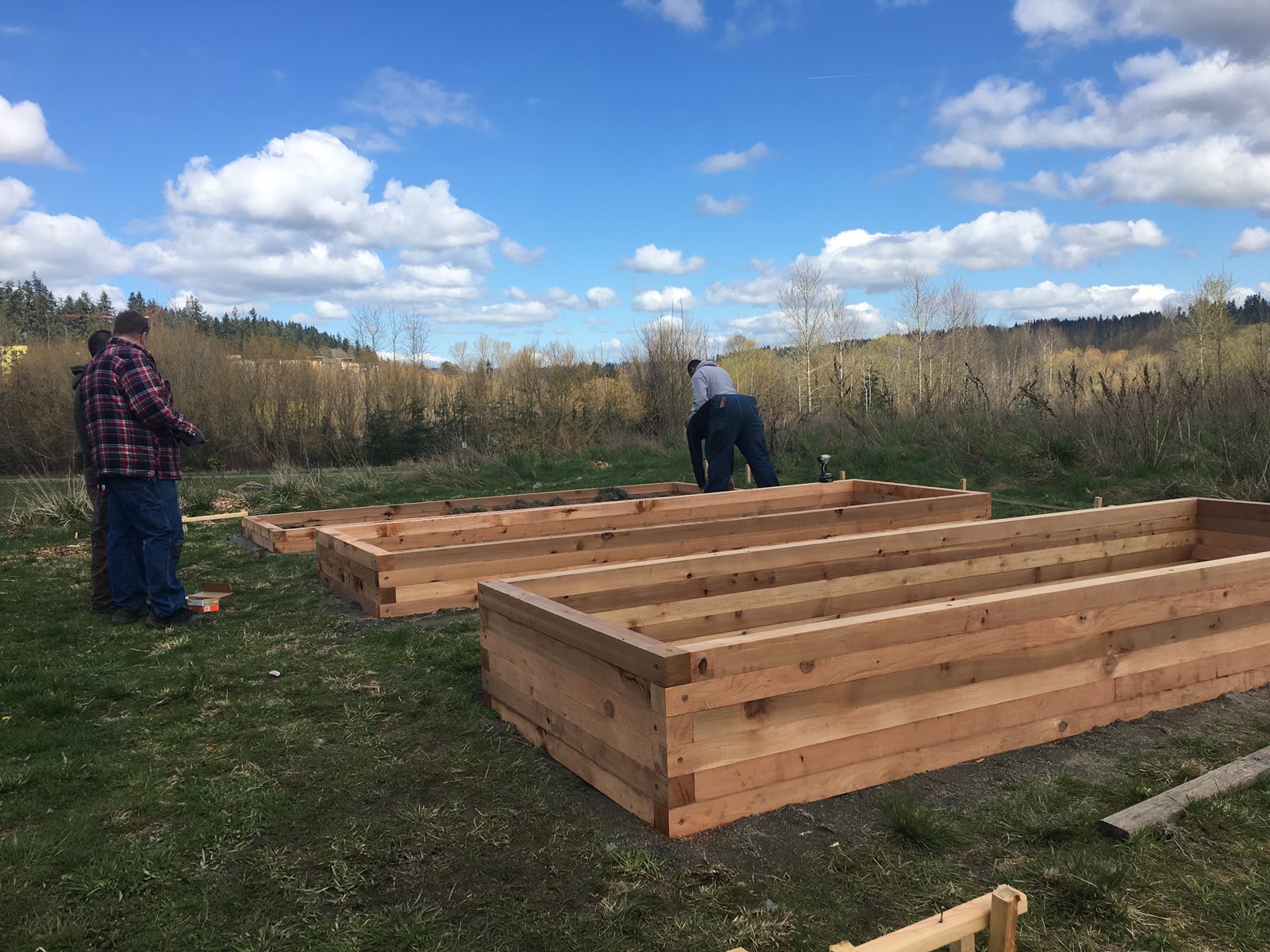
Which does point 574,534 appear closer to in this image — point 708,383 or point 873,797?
point 873,797

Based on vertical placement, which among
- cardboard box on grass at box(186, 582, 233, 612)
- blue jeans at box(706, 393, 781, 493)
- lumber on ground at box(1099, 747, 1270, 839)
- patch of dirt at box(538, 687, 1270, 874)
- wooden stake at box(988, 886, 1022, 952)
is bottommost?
patch of dirt at box(538, 687, 1270, 874)

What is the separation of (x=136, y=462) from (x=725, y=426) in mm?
5202

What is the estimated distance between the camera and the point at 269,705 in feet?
12.0

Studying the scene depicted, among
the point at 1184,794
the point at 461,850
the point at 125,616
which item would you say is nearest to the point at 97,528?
the point at 125,616

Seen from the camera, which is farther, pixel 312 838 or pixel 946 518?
pixel 946 518

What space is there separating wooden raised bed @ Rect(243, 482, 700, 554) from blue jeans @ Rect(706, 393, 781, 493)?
1.38ft

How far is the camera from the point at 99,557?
5598 millimetres

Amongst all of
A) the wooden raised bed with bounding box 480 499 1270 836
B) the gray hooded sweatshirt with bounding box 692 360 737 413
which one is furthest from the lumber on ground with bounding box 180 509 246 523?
the wooden raised bed with bounding box 480 499 1270 836

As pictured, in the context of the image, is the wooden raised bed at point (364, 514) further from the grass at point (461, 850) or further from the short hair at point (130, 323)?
the grass at point (461, 850)

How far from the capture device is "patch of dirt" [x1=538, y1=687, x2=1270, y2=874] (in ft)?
7.77

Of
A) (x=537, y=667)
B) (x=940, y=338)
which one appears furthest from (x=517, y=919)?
(x=940, y=338)

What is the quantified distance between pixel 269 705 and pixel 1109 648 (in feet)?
11.6

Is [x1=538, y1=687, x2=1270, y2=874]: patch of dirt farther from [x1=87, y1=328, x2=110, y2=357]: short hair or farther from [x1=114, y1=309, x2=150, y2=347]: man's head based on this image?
[x1=87, y1=328, x2=110, y2=357]: short hair

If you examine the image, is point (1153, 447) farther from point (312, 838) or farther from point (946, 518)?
point (312, 838)
